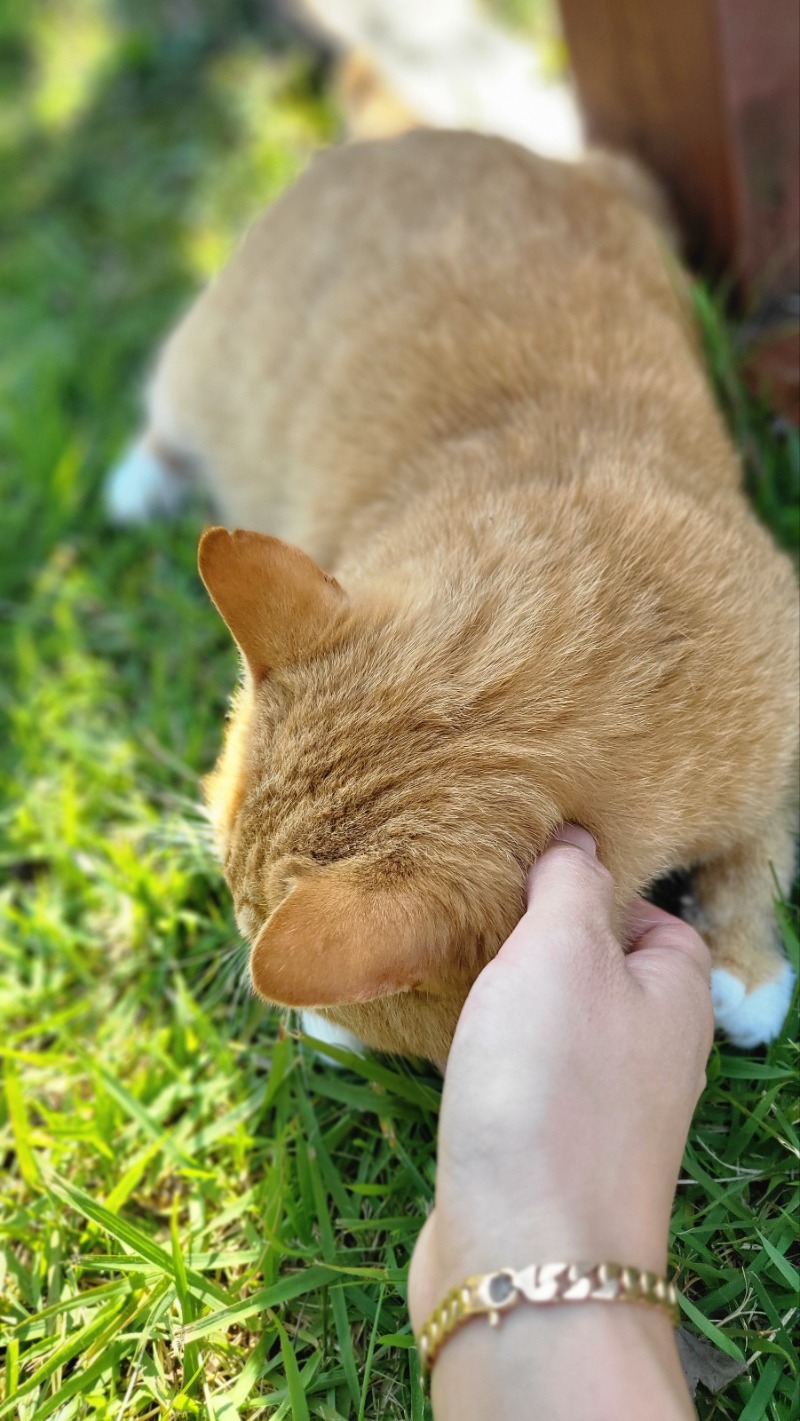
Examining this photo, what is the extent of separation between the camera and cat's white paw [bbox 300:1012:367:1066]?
6.80 feet

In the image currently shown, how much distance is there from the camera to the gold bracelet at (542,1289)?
53.6 inches

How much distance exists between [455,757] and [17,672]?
7.60 ft

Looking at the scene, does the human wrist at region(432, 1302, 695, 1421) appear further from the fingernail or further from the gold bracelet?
the fingernail

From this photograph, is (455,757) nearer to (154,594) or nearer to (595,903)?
(595,903)

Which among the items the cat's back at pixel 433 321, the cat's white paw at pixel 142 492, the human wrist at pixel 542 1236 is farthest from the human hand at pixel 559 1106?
the cat's white paw at pixel 142 492

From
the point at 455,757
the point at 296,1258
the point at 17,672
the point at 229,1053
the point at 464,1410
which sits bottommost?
the point at 296,1258

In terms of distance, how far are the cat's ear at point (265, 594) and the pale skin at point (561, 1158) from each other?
2.03 feet

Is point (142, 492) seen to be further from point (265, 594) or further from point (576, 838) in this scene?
point (576, 838)

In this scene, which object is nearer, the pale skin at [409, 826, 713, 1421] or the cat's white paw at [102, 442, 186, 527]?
the pale skin at [409, 826, 713, 1421]

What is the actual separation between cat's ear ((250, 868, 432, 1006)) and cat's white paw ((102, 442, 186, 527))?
8.38ft

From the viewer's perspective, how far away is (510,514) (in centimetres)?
205

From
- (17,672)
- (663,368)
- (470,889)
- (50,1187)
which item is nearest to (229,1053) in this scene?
(50,1187)

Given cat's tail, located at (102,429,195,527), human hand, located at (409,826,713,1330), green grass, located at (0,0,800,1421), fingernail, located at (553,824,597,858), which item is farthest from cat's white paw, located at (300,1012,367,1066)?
cat's tail, located at (102,429,195,527)

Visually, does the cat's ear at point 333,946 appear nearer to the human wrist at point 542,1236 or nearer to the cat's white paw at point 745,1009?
the human wrist at point 542,1236
